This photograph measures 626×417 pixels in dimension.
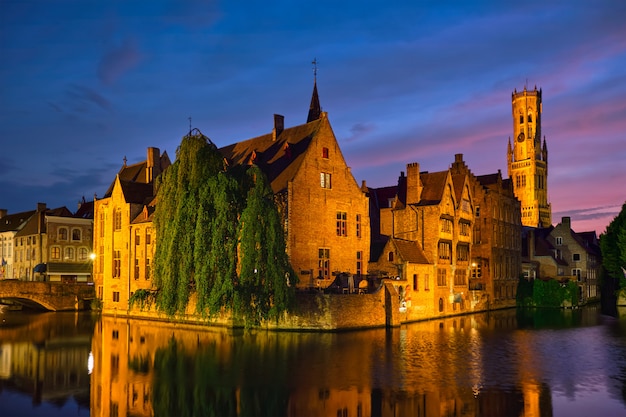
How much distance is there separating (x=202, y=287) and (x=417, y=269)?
20156 millimetres

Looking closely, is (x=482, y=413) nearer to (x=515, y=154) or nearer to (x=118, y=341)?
(x=118, y=341)

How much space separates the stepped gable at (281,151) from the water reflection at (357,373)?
14.0 m

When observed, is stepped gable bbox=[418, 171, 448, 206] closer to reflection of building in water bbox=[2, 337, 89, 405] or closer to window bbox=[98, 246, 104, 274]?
reflection of building in water bbox=[2, 337, 89, 405]

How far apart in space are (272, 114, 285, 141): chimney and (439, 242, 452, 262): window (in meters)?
17.8

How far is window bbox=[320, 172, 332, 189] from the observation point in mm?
48844

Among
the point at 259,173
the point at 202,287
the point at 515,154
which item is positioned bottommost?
the point at 202,287

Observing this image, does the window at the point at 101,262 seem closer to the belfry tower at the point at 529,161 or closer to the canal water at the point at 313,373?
the canal water at the point at 313,373

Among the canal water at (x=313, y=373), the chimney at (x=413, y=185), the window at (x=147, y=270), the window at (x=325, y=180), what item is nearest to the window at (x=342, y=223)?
the window at (x=325, y=180)

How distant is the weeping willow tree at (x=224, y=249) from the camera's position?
38.1 m

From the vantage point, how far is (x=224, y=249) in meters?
39.0

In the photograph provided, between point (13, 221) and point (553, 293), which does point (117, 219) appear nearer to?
point (13, 221)

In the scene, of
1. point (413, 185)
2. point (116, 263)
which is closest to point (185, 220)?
point (116, 263)

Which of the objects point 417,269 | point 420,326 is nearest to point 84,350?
point 420,326

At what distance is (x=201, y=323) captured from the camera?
44.2 metres
